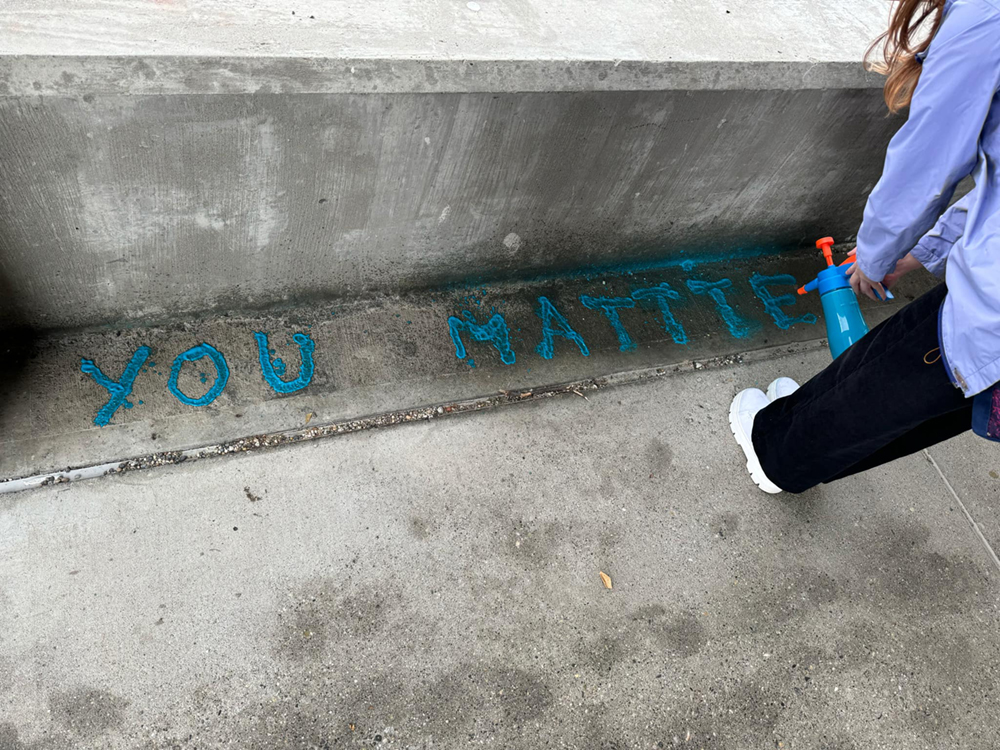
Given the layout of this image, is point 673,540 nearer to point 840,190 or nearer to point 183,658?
point 183,658

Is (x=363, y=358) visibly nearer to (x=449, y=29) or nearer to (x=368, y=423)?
(x=368, y=423)

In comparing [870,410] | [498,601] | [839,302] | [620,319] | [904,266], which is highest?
[904,266]

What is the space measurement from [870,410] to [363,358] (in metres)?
1.80

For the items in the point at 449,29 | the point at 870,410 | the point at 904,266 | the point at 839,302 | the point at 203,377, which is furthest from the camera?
the point at 839,302

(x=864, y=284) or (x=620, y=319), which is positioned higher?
(x=864, y=284)

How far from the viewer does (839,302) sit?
8.81 feet

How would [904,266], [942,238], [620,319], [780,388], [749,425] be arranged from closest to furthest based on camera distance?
[942,238], [904,266], [749,425], [780,388], [620,319]

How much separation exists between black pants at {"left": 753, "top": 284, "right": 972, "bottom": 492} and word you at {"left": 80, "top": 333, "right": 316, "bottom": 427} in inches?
70.2

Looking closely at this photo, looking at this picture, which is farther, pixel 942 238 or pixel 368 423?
pixel 368 423

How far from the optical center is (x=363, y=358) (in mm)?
2748

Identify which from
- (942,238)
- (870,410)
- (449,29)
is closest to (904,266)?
(942,238)

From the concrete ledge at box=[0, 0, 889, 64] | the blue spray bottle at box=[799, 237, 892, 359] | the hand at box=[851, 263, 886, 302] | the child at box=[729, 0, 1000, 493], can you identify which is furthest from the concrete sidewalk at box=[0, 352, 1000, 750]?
the concrete ledge at box=[0, 0, 889, 64]

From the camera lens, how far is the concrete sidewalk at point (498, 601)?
6.58ft

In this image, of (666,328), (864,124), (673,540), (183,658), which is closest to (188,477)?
(183,658)
